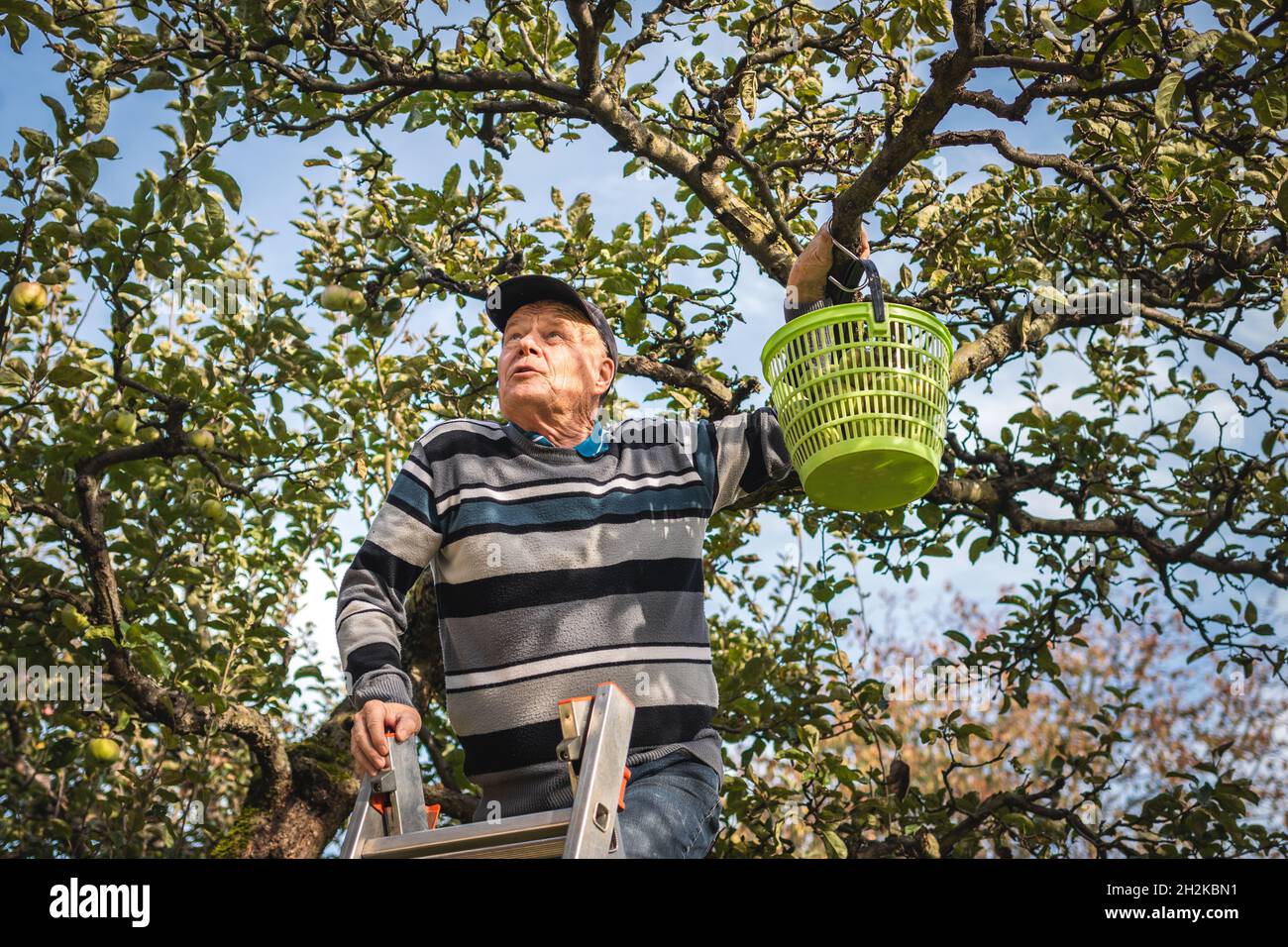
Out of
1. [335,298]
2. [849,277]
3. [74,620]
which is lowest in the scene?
[74,620]

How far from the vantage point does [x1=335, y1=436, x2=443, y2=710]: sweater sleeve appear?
2389mm

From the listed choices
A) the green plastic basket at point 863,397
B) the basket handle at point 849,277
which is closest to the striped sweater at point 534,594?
the green plastic basket at point 863,397

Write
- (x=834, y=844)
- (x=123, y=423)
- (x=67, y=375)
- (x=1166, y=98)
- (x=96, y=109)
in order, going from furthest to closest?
(x=123, y=423), (x=834, y=844), (x=67, y=375), (x=96, y=109), (x=1166, y=98)

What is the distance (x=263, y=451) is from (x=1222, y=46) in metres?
3.79

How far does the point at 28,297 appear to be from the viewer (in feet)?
12.9

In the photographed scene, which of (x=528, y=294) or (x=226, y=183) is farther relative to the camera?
(x=226, y=183)

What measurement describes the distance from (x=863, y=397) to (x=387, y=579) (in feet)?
3.92

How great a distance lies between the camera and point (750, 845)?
465 cm

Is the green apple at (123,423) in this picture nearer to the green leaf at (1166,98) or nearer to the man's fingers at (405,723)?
the man's fingers at (405,723)

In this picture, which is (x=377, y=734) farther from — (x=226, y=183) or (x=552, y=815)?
(x=226, y=183)

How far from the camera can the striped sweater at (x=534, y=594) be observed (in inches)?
95.3

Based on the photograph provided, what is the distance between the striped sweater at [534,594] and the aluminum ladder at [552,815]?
210mm

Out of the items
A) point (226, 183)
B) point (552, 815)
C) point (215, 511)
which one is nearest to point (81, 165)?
point (226, 183)
